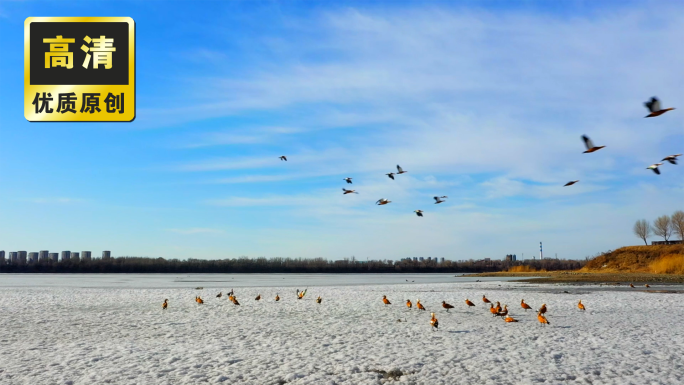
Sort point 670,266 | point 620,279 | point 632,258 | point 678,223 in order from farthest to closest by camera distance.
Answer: point 678,223 → point 632,258 → point 670,266 → point 620,279

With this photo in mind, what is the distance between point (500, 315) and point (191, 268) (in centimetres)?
8169

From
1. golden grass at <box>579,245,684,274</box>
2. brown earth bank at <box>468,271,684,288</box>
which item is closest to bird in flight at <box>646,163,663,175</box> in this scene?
brown earth bank at <box>468,271,684,288</box>

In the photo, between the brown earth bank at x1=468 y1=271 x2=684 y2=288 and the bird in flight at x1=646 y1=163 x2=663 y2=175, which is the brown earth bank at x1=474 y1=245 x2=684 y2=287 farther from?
the bird in flight at x1=646 y1=163 x2=663 y2=175

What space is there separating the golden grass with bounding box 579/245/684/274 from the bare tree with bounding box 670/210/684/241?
37.4 meters

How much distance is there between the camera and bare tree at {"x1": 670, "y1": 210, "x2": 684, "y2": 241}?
9811 centimetres

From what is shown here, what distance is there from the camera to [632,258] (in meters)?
67.1

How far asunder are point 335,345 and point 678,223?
10891 cm

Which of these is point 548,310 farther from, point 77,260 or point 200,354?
point 77,260

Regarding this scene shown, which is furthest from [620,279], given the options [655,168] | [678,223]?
[678,223]

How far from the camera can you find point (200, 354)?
1152cm

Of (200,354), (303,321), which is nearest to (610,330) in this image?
(303,321)

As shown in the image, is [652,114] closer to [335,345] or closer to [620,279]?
[335,345]

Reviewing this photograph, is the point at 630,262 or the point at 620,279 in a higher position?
the point at 630,262

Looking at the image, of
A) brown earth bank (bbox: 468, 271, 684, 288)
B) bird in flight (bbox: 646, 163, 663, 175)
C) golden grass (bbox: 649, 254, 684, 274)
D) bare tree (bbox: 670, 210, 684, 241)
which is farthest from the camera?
bare tree (bbox: 670, 210, 684, 241)
